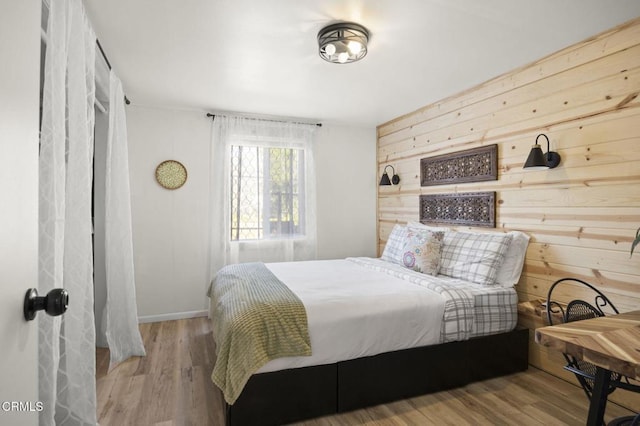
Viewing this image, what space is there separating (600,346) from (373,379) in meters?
1.32

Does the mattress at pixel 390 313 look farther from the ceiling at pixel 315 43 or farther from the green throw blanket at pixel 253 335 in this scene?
the ceiling at pixel 315 43

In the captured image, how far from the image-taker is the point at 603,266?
2.30 metres

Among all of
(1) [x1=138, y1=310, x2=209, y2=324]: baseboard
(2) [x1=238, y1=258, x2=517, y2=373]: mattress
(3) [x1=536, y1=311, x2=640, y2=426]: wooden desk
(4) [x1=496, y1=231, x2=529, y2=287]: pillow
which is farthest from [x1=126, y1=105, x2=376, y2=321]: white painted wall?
(3) [x1=536, y1=311, x2=640, y2=426]: wooden desk

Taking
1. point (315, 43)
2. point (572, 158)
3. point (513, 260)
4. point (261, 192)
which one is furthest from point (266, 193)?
point (572, 158)

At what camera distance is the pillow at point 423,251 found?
10.2 feet

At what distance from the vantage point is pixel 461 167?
3428 millimetres

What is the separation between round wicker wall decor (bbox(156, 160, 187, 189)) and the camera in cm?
392

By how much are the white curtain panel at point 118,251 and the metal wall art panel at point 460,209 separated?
298cm

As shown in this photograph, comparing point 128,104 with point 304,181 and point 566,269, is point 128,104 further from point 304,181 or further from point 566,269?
point 566,269

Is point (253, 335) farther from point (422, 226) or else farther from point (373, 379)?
point (422, 226)

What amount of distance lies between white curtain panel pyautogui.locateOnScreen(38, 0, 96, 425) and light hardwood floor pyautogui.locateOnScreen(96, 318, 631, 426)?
505mm

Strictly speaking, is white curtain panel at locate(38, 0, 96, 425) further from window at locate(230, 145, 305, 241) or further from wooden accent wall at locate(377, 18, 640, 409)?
wooden accent wall at locate(377, 18, 640, 409)

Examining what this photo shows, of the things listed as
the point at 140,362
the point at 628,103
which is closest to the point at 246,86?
the point at 140,362

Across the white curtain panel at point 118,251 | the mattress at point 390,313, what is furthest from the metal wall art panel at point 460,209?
the white curtain panel at point 118,251
